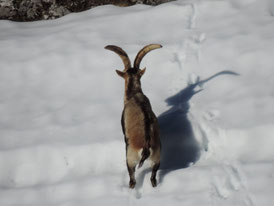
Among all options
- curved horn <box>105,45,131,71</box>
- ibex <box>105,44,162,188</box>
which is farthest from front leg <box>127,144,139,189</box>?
curved horn <box>105,45,131,71</box>

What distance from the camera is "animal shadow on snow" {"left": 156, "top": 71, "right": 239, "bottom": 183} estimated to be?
6586 millimetres

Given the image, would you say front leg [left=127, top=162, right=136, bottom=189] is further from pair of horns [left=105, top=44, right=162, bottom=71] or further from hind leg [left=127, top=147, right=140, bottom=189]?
pair of horns [left=105, top=44, right=162, bottom=71]

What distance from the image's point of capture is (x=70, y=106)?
803 centimetres

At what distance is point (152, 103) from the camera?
305 inches

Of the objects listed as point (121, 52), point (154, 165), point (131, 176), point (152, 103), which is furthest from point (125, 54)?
point (131, 176)

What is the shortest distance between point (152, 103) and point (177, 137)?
108 centimetres

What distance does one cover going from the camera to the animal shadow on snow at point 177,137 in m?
6.59

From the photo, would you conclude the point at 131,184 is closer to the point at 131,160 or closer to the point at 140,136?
the point at 131,160

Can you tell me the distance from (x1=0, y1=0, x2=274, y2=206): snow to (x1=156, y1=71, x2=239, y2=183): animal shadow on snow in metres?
0.02

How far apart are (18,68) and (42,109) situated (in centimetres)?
168

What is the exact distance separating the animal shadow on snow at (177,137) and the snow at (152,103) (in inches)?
0.8

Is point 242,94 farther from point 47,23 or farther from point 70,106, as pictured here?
point 47,23

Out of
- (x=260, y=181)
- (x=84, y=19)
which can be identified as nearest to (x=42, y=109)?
(x=84, y=19)

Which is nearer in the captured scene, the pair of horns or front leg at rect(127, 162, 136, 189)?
front leg at rect(127, 162, 136, 189)
